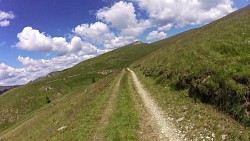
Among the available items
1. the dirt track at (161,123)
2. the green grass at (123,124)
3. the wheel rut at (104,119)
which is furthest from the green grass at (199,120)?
the wheel rut at (104,119)

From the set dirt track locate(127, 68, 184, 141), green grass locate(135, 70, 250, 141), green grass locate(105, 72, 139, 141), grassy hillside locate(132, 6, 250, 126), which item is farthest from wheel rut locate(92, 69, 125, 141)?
grassy hillside locate(132, 6, 250, 126)

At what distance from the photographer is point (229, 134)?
45.9 ft

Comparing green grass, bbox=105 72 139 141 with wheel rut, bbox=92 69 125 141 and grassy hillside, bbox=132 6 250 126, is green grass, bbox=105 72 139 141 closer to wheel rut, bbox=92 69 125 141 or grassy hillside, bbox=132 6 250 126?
wheel rut, bbox=92 69 125 141

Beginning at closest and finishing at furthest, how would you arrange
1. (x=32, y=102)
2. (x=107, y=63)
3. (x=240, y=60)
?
(x=240, y=60) < (x=32, y=102) < (x=107, y=63)

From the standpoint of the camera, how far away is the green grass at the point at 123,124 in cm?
1747

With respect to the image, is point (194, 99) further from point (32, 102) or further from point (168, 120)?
point (32, 102)

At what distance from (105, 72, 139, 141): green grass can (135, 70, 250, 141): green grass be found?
10.0 feet

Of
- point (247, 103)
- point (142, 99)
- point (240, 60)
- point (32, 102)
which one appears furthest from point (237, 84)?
point (32, 102)

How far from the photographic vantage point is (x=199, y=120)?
55.2 ft

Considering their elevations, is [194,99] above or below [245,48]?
below

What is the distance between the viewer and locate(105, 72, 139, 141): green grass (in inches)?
688

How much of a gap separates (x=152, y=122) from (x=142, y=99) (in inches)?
308

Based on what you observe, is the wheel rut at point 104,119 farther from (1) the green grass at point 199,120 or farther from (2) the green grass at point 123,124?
(1) the green grass at point 199,120

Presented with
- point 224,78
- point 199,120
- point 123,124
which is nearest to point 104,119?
point 123,124
